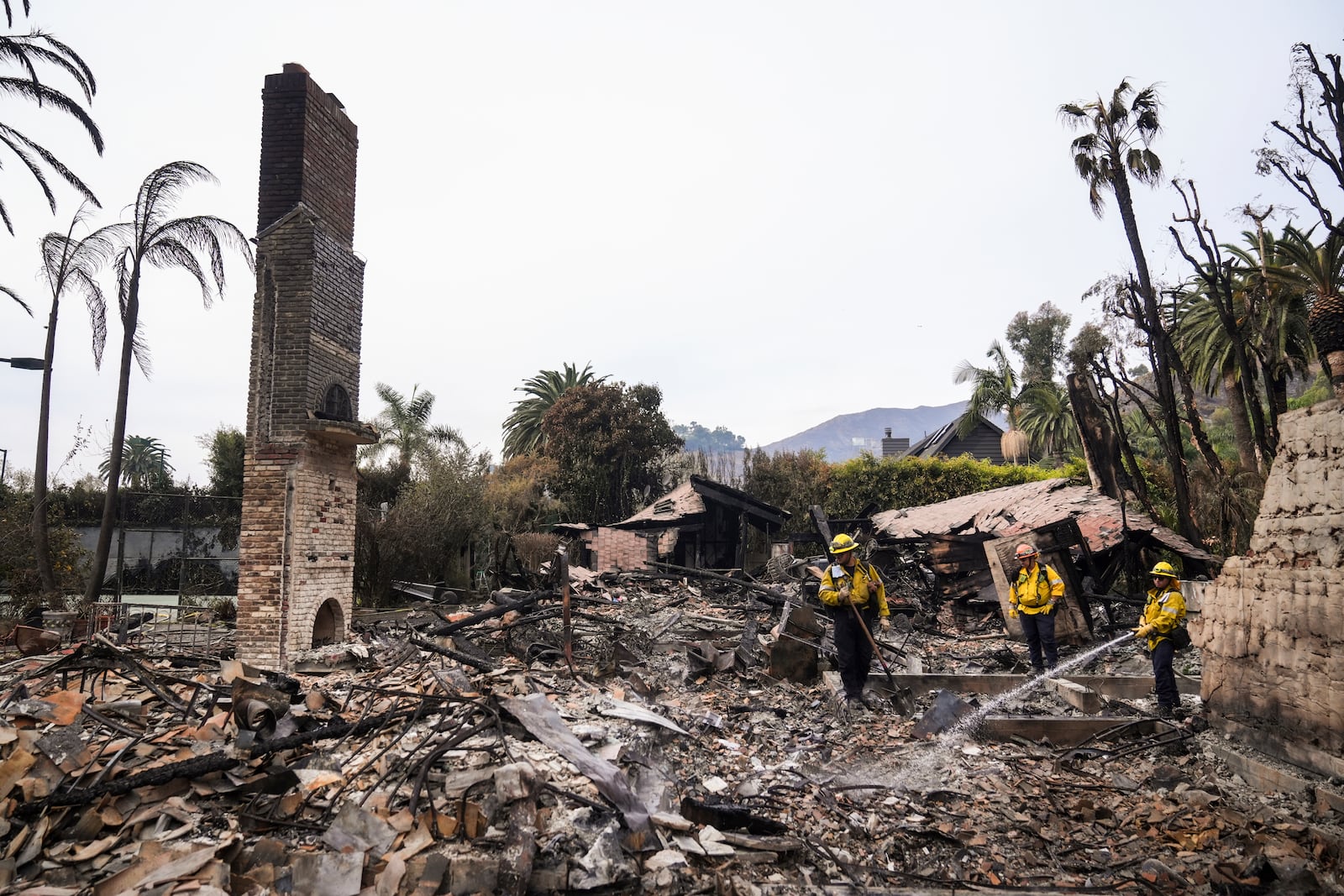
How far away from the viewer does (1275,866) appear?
4332 millimetres

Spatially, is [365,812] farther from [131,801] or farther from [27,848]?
[27,848]

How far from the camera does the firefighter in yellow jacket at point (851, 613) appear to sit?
26.9 ft

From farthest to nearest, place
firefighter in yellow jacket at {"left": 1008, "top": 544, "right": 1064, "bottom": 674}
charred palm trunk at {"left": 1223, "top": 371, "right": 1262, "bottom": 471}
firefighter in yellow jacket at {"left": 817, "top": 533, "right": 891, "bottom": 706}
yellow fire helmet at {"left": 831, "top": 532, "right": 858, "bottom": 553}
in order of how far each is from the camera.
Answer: charred palm trunk at {"left": 1223, "top": 371, "right": 1262, "bottom": 471} < firefighter in yellow jacket at {"left": 1008, "top": 544, "right": 1064, "bottom": 674} < yellow fire helmet at {"left": 831, "top": 532, "right": 858, "bottom": 553} < firefighter in yellow jacket at {"left": 817, "top": 533, "right": 891, "bottom": 706}

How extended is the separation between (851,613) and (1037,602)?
2.67 metres

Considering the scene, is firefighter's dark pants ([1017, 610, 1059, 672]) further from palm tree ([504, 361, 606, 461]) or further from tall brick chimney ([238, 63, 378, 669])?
palm tree ([504, 361, 606, 461])

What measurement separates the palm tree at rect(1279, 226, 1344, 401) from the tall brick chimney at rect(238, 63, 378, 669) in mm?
10845

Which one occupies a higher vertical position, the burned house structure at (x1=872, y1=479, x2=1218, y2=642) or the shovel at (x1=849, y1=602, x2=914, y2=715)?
the burned house structure at (x1=872, y1=479, x2=1218, y2=642)

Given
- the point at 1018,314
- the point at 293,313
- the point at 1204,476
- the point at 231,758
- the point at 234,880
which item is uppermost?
the point at 1018,314

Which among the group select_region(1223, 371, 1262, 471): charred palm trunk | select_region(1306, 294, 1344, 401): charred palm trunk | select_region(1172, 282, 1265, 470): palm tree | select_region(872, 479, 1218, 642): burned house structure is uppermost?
select_region(1172, 282, 1265, 470): palm tree

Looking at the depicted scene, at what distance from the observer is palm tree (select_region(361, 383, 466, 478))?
25.9 meters

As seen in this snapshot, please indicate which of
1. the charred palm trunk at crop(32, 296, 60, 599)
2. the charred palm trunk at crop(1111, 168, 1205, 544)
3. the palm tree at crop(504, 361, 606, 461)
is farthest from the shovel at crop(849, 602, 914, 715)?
the palm tree at crop(504, 361, 606, 461)

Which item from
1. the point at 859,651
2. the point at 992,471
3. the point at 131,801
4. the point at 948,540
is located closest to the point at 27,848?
the point at 131,801

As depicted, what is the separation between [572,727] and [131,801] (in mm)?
2998

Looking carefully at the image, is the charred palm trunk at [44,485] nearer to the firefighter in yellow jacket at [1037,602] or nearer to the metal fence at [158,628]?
the metal fence at [158,628]
